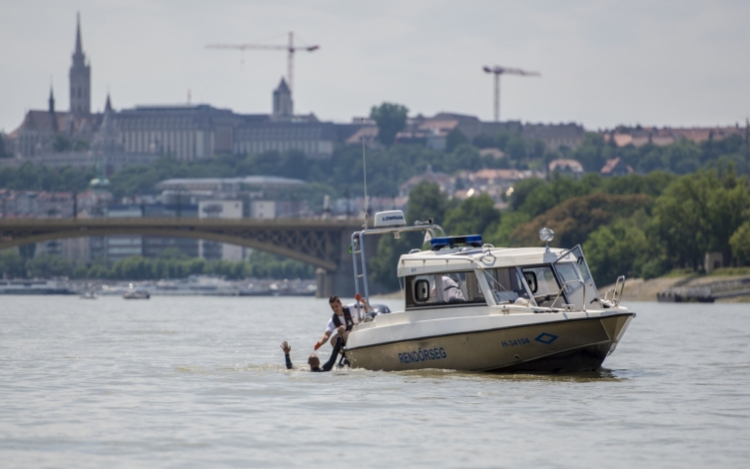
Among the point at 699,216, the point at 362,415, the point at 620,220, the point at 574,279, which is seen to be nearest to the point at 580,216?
the point at 620,220

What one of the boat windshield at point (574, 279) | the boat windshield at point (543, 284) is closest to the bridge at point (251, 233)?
the boat windshield at point (574, 279)

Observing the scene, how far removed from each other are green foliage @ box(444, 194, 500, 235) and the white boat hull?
129 meters

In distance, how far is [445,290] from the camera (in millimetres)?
31422

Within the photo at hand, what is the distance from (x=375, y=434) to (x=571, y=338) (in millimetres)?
8024

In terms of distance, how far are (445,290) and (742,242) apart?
81.6m

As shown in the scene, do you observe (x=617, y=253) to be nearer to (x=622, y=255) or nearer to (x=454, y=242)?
(x=622, y=255)

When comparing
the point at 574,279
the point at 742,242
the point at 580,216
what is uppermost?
the point at 580,216

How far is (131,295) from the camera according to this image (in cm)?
16075

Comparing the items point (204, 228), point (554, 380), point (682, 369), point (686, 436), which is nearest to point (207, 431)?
point (686, 436)

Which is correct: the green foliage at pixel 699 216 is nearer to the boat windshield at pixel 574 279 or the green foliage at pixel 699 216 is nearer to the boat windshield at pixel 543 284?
the boat windshield at pixel 574 279

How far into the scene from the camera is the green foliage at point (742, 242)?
109m

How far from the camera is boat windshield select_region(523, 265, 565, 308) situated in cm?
3172

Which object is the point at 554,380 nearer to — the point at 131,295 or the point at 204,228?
the point at 204,228

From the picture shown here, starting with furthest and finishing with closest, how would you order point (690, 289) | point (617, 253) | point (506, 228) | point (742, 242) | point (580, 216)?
point (506, 228)
point (580, 216)
point (617, 253)
point (742, 242)
point (690, 289)
